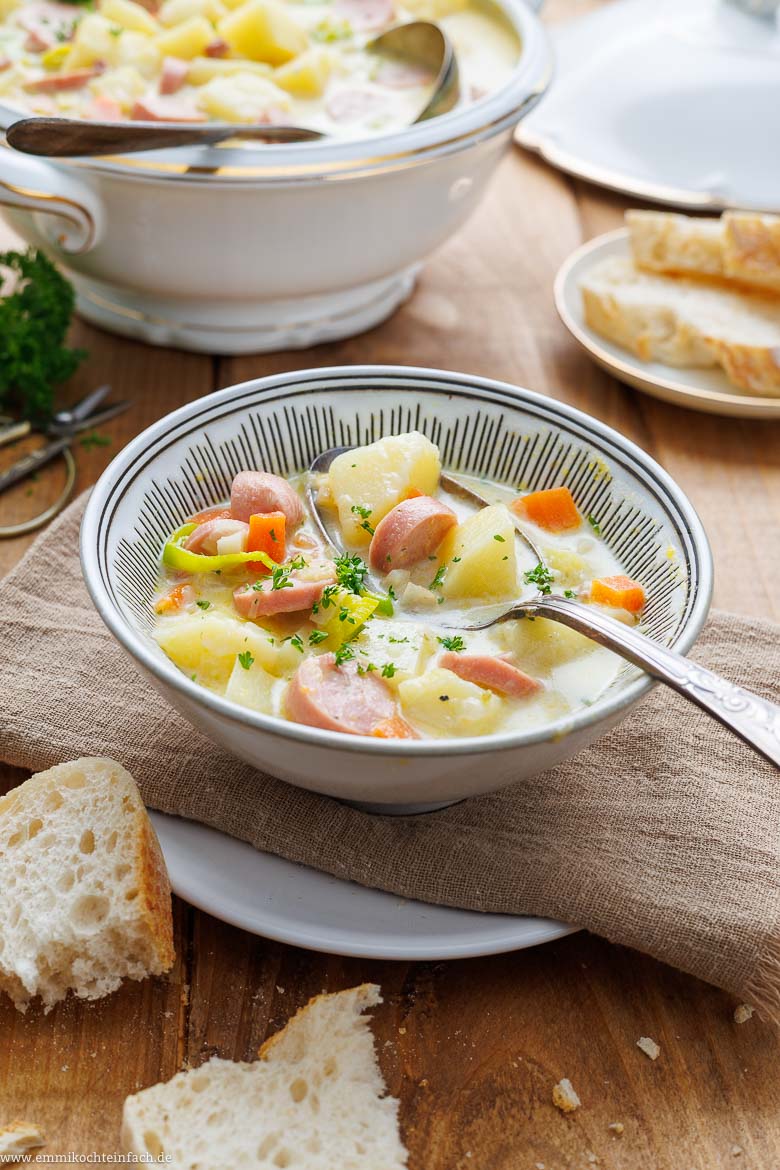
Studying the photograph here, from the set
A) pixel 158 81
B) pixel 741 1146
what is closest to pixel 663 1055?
pixel 741 1146

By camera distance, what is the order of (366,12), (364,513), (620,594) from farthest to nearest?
(366,12), (364,513), (620,594)

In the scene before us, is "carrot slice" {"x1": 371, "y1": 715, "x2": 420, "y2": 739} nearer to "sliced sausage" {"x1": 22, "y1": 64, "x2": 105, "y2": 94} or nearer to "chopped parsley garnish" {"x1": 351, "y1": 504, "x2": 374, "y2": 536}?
"chopped parsley garnish" {"x1": 351, "y1": 504, "x2": 374, "y2": 536}

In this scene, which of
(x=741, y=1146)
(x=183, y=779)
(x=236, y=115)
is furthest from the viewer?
(x=236, y=115)

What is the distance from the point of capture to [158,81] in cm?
339

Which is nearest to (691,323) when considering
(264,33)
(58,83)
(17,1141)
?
(264,33)

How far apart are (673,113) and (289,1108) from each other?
3.81 meters

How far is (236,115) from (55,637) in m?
1.57

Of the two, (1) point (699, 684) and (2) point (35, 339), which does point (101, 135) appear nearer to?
(2) point (35, 339)

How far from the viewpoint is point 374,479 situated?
7.43 ft

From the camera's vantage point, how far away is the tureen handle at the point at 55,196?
8.97 feet

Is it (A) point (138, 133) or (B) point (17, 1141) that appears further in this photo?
(A) point (138, 133)

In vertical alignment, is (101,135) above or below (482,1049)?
above

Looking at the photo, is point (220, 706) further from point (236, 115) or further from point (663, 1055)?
point (236, 115)

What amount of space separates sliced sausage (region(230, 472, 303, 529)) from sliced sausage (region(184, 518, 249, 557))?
0.14ft
